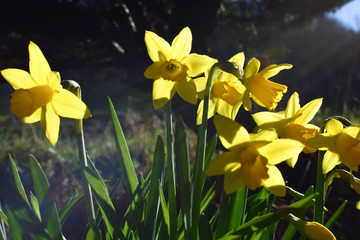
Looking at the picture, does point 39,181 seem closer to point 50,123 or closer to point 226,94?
point 50,123

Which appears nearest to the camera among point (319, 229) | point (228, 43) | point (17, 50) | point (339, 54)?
point (319, 229)

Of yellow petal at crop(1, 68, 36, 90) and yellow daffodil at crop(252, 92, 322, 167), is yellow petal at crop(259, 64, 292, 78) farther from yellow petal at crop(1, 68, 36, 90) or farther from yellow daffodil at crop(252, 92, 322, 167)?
yellow petal at crop(1, 68, 36, 90)

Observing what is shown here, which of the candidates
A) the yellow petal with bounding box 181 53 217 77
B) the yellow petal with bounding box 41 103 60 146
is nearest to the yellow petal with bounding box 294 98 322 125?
the yellow petal with bounding box 181 53 217 77

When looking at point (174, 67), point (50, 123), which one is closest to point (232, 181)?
point (174, 67)

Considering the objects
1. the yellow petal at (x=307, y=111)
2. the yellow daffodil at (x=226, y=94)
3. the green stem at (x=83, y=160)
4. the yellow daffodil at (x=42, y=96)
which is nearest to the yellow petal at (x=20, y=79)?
the yellow daffodil at (x=42, y=96)

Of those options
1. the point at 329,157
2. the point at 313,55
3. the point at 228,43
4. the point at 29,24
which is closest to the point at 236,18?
the point at 228,43

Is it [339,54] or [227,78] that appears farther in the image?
[339,54]

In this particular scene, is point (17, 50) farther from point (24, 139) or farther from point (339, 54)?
point (339, 54)
